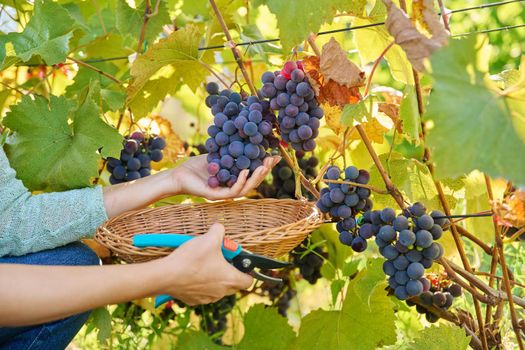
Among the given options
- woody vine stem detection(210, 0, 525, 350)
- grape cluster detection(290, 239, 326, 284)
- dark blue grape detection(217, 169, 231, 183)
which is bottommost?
grape cluster detection(290, 239, 326, 284)

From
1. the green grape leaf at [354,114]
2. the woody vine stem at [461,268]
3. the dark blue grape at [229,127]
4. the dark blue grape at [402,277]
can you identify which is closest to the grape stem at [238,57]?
the woody vine stem at [461,268]

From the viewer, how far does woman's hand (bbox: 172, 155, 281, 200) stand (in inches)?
53.6

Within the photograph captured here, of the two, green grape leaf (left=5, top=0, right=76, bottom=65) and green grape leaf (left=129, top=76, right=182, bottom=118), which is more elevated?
green grape leaf (left=5, top=0, right=76, bottom=65)

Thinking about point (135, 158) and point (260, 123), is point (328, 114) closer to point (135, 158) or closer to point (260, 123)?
point (260, 123)

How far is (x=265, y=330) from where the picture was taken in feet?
6.03

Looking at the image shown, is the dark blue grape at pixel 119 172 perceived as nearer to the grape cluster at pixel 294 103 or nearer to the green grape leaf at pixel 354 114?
the grape cluster at pixel 294 103

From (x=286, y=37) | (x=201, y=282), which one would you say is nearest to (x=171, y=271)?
(x=201, y=282)

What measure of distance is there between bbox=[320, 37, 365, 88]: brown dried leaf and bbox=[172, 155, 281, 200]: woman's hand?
0.65 ft

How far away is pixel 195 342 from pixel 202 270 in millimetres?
676

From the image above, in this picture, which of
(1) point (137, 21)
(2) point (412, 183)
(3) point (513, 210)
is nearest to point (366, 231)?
(2) point (412, 183)

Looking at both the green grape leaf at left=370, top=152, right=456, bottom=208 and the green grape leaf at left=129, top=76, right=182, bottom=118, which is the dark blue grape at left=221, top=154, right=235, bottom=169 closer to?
the green grape leaf at left=370, top=152, right=456, bottom=208

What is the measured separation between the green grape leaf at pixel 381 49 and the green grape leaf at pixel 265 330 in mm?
650

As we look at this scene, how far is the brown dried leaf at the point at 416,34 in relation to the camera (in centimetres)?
112

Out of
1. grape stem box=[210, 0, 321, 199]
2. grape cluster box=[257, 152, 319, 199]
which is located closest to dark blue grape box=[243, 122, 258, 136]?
grape stem box=[210, 0, 321, 199]
